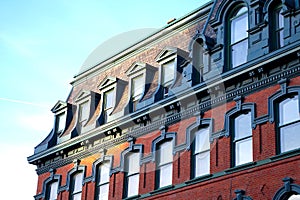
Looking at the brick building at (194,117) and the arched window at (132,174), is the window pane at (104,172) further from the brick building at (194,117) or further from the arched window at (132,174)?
the arched window at (132,174)

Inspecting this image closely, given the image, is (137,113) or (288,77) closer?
(288,77)

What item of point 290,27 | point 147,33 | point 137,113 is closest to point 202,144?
point 137,113

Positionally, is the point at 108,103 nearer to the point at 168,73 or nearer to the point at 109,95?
the point at 109,95

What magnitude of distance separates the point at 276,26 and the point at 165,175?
8030mm

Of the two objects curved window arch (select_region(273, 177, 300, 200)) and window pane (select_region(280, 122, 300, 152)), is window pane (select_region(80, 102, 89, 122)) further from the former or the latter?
curved window arch (select_region(273, 177, 300, 200))

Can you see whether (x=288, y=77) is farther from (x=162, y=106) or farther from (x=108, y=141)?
(x=108, y=141)

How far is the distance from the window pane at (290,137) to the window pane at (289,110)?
0.86 feet

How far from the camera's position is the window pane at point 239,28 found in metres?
28.5

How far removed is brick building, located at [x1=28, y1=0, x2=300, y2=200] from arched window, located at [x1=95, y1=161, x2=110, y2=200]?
55mm

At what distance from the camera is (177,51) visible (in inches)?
1230

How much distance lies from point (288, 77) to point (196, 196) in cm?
607

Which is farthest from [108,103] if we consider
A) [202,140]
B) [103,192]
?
[202,140]

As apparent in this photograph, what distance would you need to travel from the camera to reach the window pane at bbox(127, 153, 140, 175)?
104 feet

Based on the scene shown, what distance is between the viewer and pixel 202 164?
28250mm
